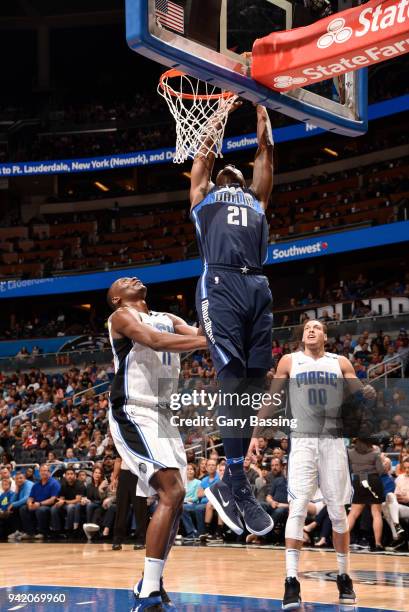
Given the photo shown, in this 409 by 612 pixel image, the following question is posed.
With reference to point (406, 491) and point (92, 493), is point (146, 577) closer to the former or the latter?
point (406, 491)

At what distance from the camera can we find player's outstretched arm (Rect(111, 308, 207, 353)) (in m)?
5.55

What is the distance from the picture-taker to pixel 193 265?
28328mm

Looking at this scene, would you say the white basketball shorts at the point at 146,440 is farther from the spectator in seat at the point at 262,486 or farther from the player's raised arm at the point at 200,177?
the spectator in seat at the point at 262,486

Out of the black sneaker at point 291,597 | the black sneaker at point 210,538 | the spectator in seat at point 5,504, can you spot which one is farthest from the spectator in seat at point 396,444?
the spectator in seat at point 5,504

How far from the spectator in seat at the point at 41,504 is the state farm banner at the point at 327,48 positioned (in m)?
10.3

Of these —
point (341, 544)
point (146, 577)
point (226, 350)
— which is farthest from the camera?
point (341, 544)

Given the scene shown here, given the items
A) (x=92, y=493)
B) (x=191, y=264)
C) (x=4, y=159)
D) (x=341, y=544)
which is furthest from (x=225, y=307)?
(x=4, y=159)

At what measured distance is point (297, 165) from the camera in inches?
1234

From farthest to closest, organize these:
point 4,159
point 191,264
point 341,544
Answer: point 4,159, point 191,264, point 341,544

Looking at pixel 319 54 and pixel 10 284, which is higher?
pixel 10 284

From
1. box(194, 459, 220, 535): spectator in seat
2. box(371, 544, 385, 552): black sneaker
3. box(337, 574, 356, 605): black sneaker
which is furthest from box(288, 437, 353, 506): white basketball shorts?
box(194, 459, 220, 535): spectator in seat

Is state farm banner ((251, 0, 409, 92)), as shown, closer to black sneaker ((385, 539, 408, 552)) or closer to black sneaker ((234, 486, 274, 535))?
black sneaker ((234, 486, 274, 535))

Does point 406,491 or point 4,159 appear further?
point 4,159

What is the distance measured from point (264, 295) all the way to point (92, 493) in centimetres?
989
